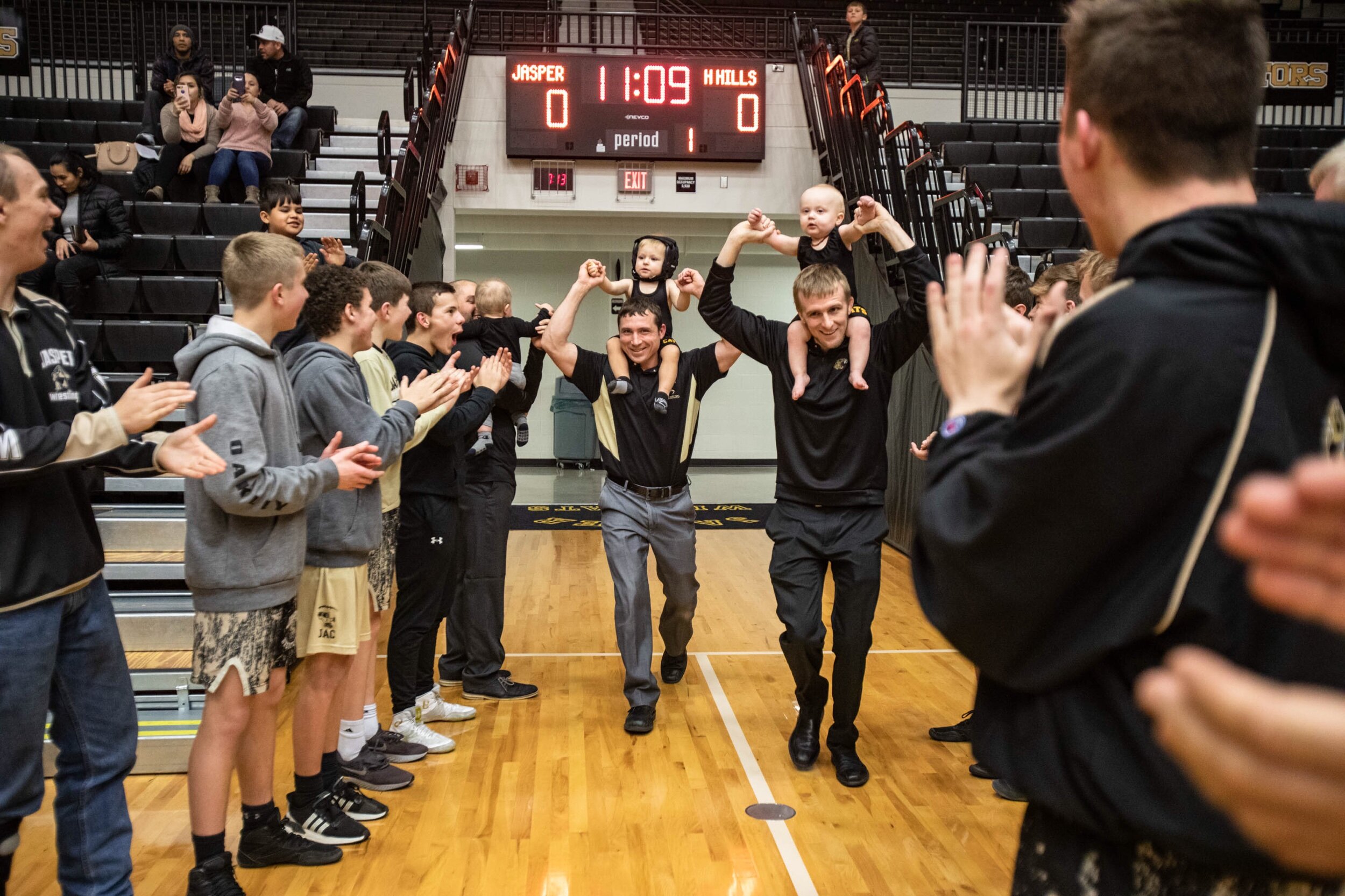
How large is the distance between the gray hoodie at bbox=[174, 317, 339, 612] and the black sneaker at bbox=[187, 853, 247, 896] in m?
0.67

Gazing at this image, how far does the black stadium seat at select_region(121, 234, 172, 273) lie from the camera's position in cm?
670

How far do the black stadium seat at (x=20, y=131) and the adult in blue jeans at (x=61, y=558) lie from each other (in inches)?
301

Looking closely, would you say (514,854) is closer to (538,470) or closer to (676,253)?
(676,253)

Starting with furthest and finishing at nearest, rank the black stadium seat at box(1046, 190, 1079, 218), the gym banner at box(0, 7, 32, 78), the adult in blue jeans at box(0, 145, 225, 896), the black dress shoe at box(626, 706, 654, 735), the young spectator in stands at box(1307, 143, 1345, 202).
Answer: the gym banner at box(0, 7, 32, 78), the black stadium seat at box(1046, 190, 1079, 218), the black dress shoe at box(626, 706, 654, 735), the adult in blue jeans at box(0, 145, 225, 896), the young spectator in stands at box(1307, 143, 1345, 202)

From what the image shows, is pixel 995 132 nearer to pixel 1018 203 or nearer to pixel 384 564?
pixel 1018 203

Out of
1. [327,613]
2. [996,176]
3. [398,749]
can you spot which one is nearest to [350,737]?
[398,749]

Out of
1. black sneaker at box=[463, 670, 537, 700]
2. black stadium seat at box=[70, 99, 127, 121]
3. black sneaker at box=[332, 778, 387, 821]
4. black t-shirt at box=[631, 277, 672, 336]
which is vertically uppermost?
black stadium seat at box=[70, 99, 127, 121]

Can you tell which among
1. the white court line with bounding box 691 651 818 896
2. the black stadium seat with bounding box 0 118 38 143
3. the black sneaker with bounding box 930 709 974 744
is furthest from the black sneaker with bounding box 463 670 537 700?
the black stadium seat with bounding box 0 118 38 143

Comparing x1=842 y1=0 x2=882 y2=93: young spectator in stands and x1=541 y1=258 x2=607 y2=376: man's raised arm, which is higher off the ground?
x1=842 y1=0 x2=882 y2=93: young spectator in stands

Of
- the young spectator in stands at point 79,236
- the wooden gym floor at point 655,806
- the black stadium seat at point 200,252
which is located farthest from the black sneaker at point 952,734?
the young spectator in stands at point 79,236

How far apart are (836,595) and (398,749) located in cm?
178

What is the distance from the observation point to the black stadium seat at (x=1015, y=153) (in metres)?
9.02

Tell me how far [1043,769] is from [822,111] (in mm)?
9193

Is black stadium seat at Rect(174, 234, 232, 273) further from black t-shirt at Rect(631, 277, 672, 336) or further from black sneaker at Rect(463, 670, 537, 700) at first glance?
black sneaker at Rect(463, 670, 537, 700)
